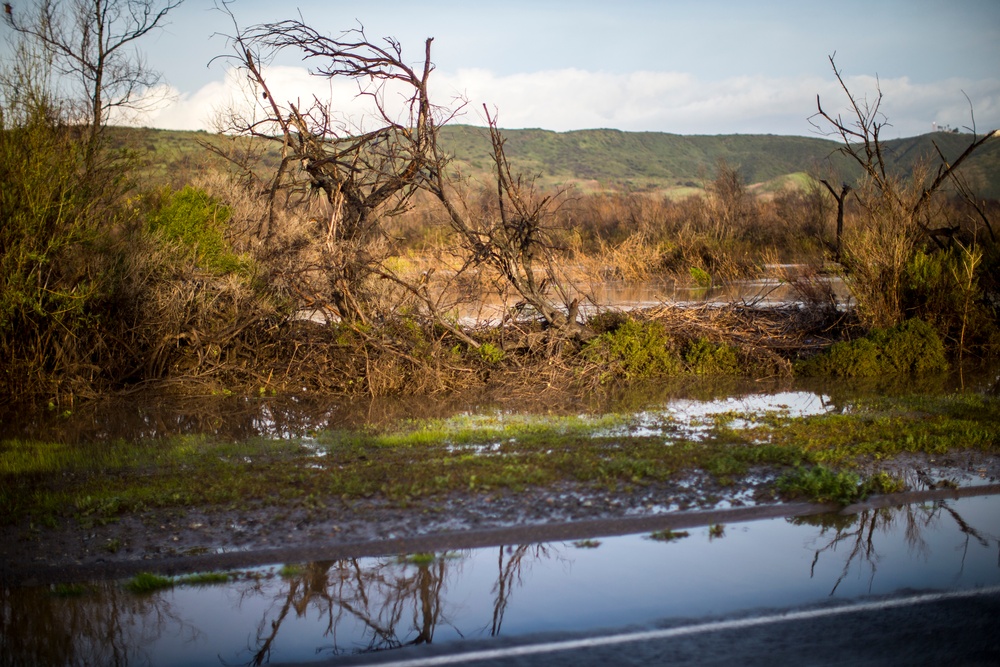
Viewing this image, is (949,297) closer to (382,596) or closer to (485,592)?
(485,592)

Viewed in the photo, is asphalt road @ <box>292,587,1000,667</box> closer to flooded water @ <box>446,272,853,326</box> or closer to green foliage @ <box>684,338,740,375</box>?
green foliage @ <box>684,338,740,375</box>

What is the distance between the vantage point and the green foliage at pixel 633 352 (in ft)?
46.3

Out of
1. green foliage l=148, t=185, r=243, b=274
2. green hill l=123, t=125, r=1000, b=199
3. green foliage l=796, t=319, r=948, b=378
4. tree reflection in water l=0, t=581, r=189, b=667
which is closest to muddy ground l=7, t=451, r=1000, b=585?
tree reflection in water l=0, t=581, r=189, b=667

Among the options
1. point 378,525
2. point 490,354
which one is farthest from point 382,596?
point 490,354

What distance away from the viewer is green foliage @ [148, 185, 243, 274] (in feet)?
49.2

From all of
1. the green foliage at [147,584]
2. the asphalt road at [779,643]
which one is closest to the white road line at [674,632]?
the asphalt road at [779,643]

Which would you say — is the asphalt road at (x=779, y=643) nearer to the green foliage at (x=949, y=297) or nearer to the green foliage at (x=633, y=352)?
the green foliage at (x=633, y=352)

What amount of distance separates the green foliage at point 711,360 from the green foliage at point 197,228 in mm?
8334

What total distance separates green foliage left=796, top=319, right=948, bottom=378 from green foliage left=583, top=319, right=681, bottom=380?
2.50 meters

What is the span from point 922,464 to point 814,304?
28.3ft

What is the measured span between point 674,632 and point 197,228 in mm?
12982

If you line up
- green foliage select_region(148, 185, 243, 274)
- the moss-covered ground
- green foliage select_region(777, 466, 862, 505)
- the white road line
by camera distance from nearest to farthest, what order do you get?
the white road line, green foliage select_region(777, 466, 862, 505), the moss-covered ground, green foliage select_region(148, 185, 243, 274)

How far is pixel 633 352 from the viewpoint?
1423cm

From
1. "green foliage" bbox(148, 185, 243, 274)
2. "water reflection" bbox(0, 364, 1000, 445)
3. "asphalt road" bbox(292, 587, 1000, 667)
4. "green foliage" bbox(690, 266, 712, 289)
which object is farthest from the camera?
"green foliage" bbox(690, 266, 712, 289)
